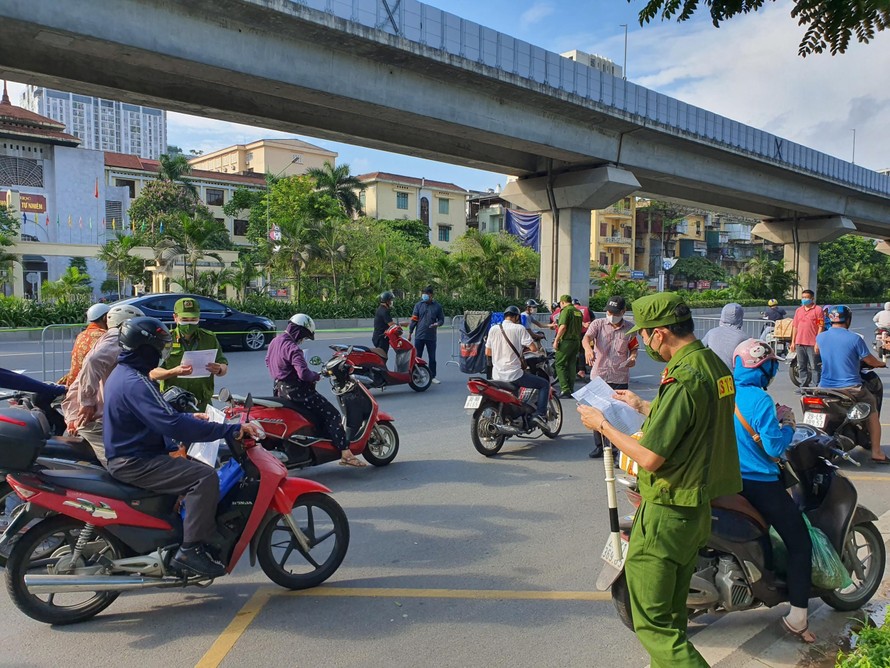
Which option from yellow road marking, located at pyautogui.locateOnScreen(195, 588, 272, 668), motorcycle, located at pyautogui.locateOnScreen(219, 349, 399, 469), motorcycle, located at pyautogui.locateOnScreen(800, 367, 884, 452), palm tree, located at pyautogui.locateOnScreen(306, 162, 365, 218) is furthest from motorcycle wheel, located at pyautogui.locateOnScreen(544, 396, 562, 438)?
palm tree, located at pyautogui.locateOnScreen(306, 162, 365, 218)

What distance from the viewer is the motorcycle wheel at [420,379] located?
12328mm

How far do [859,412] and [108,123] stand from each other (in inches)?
7578

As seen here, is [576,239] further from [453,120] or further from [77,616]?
[77,616]

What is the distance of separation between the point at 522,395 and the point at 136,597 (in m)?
4.89

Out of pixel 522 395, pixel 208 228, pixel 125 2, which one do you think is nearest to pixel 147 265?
pixel 208 228

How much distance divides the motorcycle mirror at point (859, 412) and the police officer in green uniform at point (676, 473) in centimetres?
528

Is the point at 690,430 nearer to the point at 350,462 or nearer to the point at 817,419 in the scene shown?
the point at 350,462

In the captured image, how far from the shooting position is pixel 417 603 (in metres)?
4.20

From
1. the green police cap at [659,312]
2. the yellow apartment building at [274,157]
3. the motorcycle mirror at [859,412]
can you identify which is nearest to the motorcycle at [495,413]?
the motorcycle mirror at [859,412]

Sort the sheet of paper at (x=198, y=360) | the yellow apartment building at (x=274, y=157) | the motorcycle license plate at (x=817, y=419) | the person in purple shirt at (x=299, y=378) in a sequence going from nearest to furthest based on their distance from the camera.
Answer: the sheet of paper at (x=198, y=360)
the person in purple shirt at (x=299, y=378)
the motorcycle license plate at (x=817, y=419)
the yellow apartment building at (x=274, y=157)

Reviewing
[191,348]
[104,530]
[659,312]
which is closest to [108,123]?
[191,348]

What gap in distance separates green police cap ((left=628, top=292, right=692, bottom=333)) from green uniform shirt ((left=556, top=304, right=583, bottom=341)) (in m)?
8.48

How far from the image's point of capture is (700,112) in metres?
24.3

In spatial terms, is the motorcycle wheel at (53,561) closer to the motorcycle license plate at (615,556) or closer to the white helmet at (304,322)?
the motorcycle license plate at (615,556)
